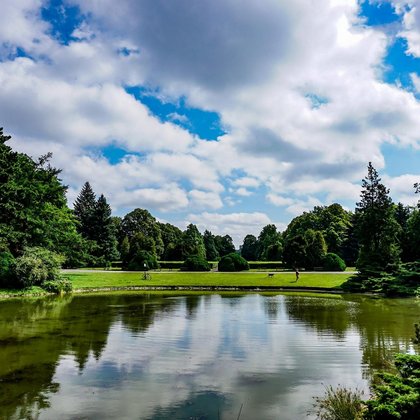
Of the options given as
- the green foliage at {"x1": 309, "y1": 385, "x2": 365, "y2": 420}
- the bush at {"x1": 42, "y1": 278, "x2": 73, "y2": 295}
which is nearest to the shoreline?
the bush at {"x1": 42, "y1": 278, "x2": 73, "y2": 295}

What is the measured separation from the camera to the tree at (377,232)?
1437 inches

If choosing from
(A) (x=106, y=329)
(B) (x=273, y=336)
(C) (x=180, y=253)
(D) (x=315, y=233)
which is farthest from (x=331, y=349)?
(C) (x=180, y=253)

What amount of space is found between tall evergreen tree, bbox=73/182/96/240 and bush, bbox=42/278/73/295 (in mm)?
34812

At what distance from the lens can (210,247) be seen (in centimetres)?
10662

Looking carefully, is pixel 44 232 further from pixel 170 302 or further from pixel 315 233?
pixel 315 233

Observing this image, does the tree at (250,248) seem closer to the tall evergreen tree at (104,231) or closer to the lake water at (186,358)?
the tall evergreen tree at (104,231)

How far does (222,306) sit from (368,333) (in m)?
10.9

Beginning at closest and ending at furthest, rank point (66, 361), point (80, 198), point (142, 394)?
point (142, 394) < point (66, 361) < point (80, 198)

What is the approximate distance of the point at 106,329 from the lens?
17.3 meters

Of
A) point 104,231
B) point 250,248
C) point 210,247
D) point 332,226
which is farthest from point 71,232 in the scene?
point 250,248

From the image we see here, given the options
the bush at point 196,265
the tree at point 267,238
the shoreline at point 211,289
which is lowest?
the shoreline at point 211,289

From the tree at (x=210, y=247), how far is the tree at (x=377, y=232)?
218 ft

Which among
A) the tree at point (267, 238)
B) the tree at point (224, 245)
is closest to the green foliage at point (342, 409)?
the tree at point (267, 238)

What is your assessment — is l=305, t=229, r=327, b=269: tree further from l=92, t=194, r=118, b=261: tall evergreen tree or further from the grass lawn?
l=92, t=194, r=118, b=261: tall evergreen tree
